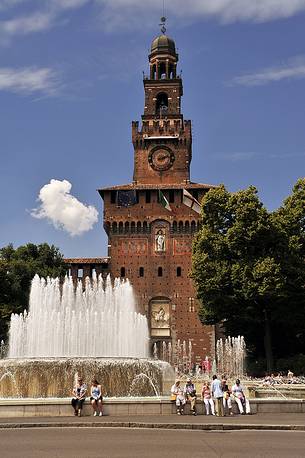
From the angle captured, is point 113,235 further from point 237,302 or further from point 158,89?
point 237,302

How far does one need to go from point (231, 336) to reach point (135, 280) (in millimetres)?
14953

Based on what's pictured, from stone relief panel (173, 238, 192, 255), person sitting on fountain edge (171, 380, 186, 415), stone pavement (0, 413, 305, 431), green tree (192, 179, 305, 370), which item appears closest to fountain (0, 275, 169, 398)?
person sitting on fountain edge (171, 380, 186, 415)

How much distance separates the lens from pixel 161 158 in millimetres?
52906

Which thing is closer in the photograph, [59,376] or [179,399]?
[179,399]

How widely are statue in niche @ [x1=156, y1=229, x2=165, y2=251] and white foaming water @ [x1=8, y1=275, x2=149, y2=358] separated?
20.1 m

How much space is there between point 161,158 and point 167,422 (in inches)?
1618

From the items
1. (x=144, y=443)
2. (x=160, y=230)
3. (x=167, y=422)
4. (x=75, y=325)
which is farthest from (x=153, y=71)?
(x=144, y=443)

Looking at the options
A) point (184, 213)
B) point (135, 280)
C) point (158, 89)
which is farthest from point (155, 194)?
point (158, 89)

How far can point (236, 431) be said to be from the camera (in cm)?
1224

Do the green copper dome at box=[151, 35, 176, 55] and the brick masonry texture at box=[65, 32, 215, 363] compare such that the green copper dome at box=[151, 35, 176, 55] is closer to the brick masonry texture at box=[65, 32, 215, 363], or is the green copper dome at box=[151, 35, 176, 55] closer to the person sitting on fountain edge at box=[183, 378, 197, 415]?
the brick masonry texture at box=[65, 32, 215, 363]

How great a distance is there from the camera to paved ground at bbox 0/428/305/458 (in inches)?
350

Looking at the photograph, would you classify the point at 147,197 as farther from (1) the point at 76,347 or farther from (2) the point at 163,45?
(1) the point at 76,347

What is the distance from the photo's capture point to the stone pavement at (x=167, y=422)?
12.6 m

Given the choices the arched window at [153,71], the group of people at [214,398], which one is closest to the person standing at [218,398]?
the group of people at [214,398]
